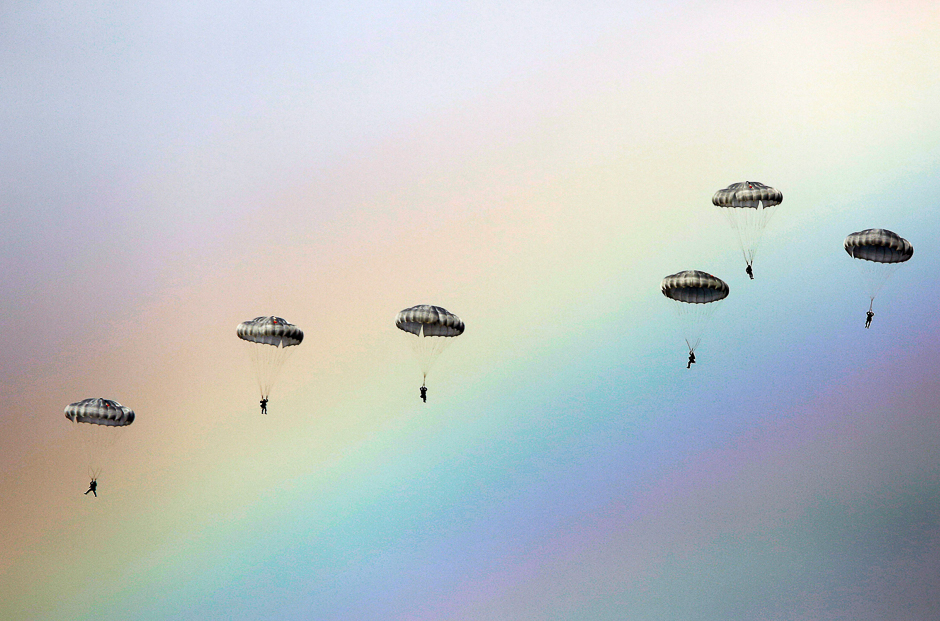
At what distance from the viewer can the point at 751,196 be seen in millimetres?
52812

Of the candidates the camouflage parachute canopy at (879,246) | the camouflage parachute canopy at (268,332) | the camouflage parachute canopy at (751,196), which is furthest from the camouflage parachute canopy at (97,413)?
the camouflage parachute canopy at (879,246)

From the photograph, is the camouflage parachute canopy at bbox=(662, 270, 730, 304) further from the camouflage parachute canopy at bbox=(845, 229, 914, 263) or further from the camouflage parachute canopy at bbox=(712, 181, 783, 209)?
the camouflage parachute canopy at bbox=(845, 229, 914, 263)

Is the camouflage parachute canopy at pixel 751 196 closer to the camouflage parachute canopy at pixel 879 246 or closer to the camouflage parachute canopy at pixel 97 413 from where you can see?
the camouflage parachute canopy at pixel 879 246

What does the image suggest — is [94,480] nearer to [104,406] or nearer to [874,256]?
[104,406]

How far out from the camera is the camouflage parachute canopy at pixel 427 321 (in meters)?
51.0

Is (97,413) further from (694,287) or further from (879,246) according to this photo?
(879,246)

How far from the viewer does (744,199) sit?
52875 mm

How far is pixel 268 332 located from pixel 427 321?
740cm

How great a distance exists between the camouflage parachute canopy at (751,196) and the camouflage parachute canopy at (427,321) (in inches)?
571

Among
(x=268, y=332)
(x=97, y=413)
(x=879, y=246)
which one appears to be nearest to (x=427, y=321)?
(x=268, y=332)

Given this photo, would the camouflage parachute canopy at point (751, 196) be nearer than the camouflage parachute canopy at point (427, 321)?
No

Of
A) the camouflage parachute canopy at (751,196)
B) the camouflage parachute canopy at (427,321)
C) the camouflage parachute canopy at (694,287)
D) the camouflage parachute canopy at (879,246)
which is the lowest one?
the camouflage parachute canopy at (427,321)

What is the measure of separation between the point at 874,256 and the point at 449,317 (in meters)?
20.1

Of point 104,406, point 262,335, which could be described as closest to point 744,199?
point 262,335
